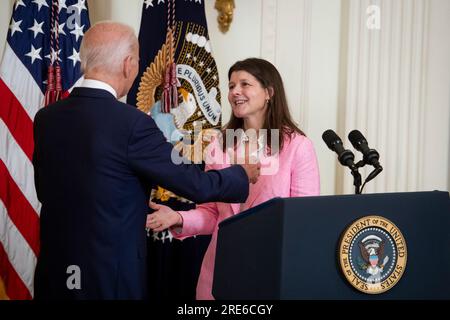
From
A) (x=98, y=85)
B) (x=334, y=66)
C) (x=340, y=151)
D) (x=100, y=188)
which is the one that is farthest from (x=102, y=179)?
(x=334, y=66)

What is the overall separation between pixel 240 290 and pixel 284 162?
1.03 meters

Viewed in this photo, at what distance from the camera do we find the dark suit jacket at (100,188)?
188 cm

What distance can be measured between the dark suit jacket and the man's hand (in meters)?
0.40

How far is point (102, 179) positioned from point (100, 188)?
3 centimetres

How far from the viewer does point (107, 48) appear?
6.32 feet

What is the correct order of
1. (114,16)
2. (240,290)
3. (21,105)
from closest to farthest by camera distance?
(240,290) < (21,105) < (114,16)

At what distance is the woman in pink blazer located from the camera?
2.46m

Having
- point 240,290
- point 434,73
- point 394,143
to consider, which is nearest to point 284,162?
point 240,290

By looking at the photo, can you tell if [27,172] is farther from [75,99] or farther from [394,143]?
[394,143]

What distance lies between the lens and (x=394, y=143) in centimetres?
365

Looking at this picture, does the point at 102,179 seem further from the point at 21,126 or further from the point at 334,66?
the point at 334,66

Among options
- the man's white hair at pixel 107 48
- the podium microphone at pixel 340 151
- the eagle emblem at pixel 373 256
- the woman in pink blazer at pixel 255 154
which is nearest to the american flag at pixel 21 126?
the woman in pink blazer at pixel 255 154

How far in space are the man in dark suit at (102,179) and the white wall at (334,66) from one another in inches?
69.9

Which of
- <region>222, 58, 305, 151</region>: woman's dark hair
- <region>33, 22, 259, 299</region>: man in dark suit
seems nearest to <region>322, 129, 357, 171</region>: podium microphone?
<region>33, 22, 259, 299</region>: man in dark suit
